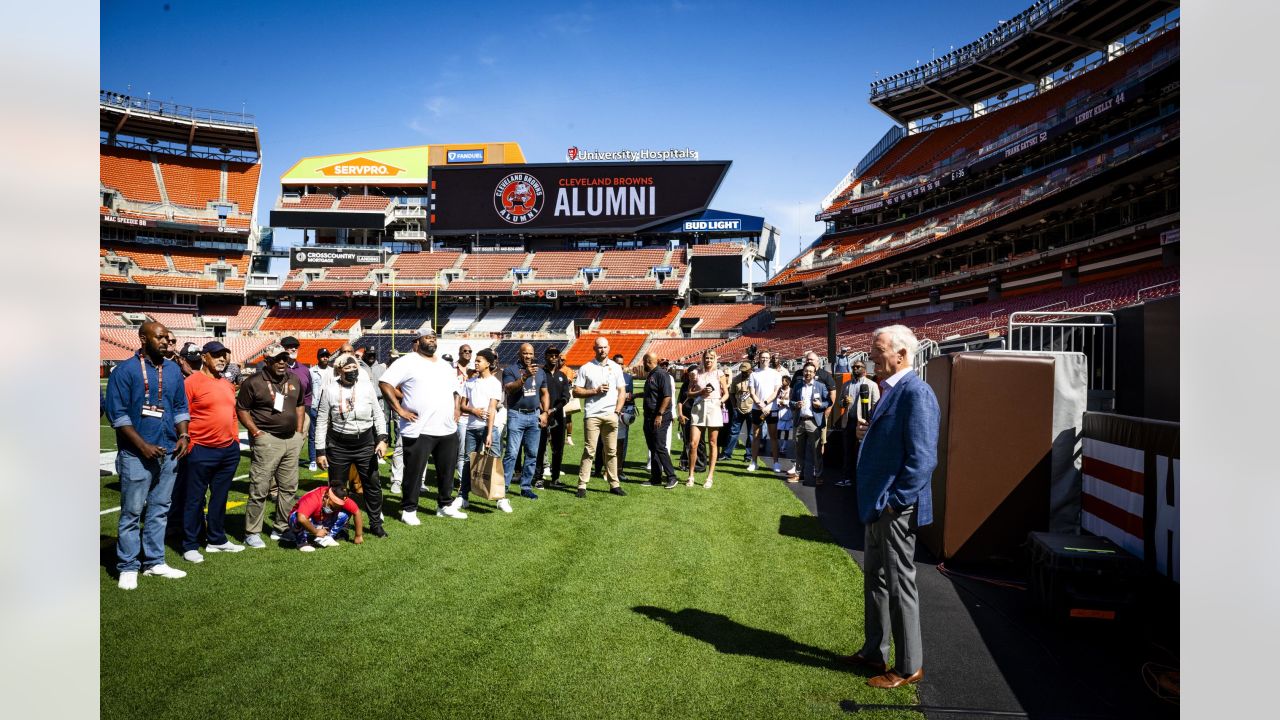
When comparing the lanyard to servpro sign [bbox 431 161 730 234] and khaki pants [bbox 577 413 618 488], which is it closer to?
khaki pants [bbox 577 413 618 488]

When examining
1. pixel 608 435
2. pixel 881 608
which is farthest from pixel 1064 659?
pixel 608 435

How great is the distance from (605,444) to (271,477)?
3921 millimetres

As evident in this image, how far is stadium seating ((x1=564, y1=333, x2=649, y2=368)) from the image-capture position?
4444 centimetres

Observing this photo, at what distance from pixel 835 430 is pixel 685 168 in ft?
138

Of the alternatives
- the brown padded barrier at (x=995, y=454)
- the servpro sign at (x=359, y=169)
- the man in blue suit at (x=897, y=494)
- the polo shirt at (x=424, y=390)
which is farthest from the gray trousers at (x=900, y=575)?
the servpro sign at (x=359, y=169)

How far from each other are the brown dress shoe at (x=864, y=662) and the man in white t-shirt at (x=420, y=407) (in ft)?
14.4

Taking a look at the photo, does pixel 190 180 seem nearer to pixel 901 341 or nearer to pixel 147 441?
pixel 147 441

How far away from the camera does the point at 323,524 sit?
20.1 feet

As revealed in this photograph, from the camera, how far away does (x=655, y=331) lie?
Answer: 47875 mm

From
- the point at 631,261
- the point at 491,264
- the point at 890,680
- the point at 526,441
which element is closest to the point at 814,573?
the point at 890,680

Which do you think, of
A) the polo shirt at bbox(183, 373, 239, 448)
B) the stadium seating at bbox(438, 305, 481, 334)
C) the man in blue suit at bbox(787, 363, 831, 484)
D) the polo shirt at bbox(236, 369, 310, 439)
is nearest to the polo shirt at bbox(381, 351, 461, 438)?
the polo shirt at bbox(236, 369, 310, 439)

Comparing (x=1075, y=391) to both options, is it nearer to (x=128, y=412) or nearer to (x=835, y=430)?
(x=835, y=430)

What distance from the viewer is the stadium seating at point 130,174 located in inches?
1996

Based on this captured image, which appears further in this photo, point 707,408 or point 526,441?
point 707,408
